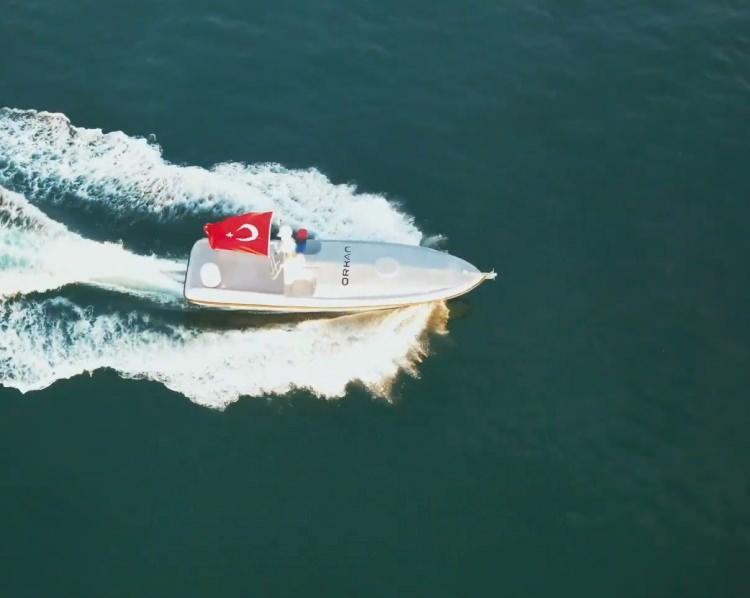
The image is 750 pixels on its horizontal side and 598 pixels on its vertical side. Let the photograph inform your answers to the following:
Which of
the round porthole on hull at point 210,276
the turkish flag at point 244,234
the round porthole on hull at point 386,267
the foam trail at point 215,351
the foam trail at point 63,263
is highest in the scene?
the turkish flag at point 244,234

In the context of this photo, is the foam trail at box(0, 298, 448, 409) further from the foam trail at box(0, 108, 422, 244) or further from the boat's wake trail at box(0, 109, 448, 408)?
the foam trail at box(0, 108, 422, 244)

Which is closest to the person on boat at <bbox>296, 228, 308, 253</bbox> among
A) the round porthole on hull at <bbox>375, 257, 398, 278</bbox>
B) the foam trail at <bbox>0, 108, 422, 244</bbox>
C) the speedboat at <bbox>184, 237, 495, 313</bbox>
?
the speedboat at <bbox>184, 237, 495, 313</bbox>

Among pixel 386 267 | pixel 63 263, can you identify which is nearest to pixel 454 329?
pixel 386 267

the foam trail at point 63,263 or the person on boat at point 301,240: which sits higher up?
the person on boat at point 301,240

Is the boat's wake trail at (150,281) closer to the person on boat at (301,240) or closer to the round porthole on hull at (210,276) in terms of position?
the round porthole on hull at (210,276)

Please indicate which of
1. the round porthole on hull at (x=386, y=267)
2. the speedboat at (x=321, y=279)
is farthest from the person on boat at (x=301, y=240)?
the round porthole on hull at (x=386, y=267)

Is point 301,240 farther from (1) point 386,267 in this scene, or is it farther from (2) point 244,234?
(1) point 386,267
